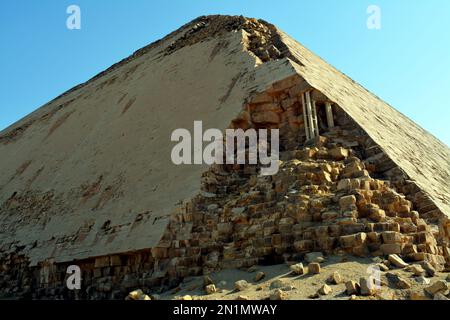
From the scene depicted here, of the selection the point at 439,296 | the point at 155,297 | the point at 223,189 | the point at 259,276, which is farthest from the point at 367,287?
the point at 223,189

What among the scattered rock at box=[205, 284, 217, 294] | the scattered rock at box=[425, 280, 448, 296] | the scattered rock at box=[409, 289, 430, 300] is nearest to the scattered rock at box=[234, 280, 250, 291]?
the scattered rock at box=[205, 284, 217, 294]

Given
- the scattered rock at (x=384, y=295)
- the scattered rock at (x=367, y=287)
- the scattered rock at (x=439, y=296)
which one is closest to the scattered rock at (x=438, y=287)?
the scattered rock at (x=439, y=296)

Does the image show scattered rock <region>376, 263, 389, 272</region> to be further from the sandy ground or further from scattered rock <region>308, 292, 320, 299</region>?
scattered rock <region>308, 292, 320, 299</region>

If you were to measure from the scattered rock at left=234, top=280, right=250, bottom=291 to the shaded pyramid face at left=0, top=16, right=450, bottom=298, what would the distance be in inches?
24.8

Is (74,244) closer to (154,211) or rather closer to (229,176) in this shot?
(154,211)

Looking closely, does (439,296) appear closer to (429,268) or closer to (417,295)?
(417,295)

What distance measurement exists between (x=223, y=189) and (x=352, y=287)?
119 inches

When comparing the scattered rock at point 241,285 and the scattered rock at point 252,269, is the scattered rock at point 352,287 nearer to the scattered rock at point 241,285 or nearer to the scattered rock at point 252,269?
the scattered rock at point 241,285

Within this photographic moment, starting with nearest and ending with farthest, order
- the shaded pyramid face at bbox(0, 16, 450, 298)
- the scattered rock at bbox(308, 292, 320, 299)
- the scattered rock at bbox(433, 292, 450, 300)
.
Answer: the scattered rock at bbox(433, 292, 450, 300), the scattered rock at bbox(308, 292, 320, 299), the shaded pyramid face at bbox(0, 16, 450, 298)

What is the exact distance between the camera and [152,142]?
30.7ft

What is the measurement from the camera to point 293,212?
233 inches

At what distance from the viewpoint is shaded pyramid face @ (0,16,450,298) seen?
5.84 m

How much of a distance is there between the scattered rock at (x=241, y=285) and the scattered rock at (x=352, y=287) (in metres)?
1.16

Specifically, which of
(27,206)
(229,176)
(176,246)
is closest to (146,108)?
(27,206)
